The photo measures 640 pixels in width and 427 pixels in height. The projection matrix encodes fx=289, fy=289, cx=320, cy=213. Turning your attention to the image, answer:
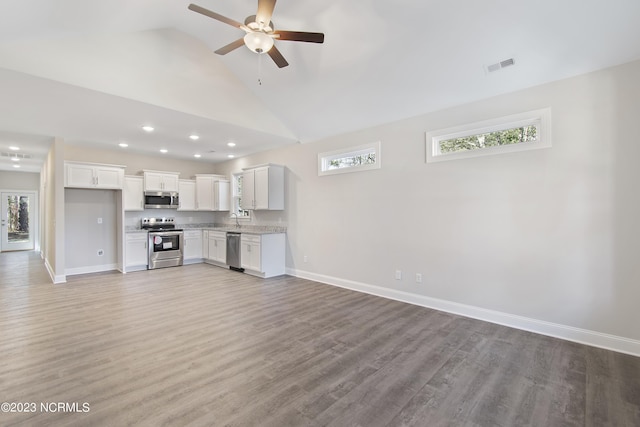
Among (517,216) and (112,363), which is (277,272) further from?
(517,216)

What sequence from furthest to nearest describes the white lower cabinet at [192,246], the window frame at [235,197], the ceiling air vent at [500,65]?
the window frame at [235,197] → the white lower cabinet at [192,246] → the ceiling air vent at [500,65]

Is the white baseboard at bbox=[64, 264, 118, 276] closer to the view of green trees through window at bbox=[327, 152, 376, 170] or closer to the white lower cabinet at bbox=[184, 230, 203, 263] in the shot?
the white lower cabinet at bbox=[184, 230, 203, 263]

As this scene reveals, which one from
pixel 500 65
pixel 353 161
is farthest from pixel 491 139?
pixel 353 161

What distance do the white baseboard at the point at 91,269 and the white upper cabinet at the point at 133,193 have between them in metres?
1.39

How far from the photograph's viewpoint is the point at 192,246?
7.50m

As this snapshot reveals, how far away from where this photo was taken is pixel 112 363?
252cm

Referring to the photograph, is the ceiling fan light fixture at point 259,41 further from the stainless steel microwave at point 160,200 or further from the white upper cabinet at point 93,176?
the stainless steel microwave at point 160,200

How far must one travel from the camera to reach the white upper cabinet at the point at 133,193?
6.67 metres

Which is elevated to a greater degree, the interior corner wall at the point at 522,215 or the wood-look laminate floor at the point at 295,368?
the interior corner wall at the point at 522,215

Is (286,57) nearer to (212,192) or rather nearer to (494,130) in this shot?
(494,130)

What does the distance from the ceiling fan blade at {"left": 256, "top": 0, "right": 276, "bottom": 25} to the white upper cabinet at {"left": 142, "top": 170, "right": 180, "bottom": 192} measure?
18.4ft

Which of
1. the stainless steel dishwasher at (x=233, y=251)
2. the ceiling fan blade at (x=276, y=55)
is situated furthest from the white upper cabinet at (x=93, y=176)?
the ceiling fan blade at (x=276, y=55)

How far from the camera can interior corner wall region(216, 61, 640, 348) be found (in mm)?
2809

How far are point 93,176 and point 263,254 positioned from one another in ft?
12.9
